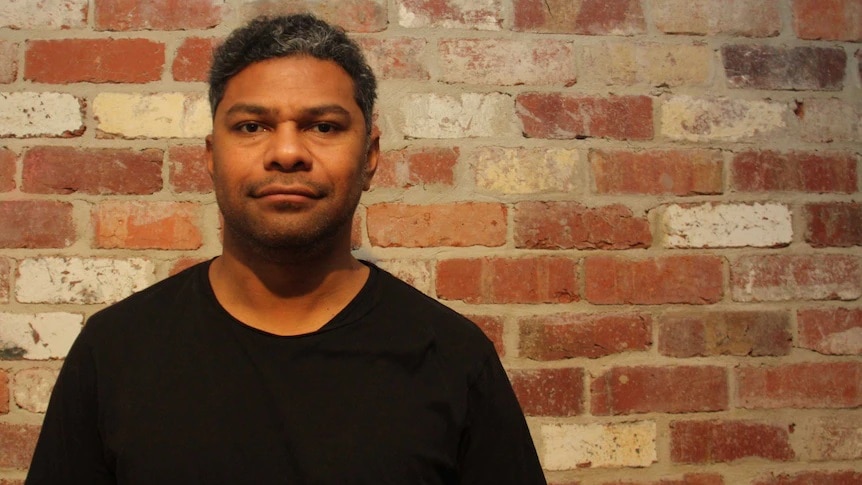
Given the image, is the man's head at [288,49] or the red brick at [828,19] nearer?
the man's head at [288,49]

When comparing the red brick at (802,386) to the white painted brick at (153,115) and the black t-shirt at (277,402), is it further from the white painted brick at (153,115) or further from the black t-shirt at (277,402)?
the white painted brick at (153,115)

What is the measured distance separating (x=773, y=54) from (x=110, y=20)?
152 cm

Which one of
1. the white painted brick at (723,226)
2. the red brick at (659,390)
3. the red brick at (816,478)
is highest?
the white painted brick at (723,226)

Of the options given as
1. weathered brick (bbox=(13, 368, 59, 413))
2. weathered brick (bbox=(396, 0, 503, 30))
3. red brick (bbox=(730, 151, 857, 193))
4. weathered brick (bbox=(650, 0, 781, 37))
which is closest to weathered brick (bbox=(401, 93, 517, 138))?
weathered brick (bbox=(396, 0, 503, 30))

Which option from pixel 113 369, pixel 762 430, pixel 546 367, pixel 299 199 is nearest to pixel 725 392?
pixel 762 430

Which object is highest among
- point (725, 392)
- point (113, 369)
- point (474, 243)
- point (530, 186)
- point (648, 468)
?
point (530, 186)

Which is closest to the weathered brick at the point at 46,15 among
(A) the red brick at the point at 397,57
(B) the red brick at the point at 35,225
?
(B) the red brick at the point at 35,225

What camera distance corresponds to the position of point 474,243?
155 cm

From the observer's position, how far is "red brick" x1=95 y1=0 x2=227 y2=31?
60.4 inches

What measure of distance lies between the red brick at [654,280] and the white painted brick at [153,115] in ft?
3.05

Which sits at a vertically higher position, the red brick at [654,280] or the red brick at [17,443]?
the red brick at [654,280]

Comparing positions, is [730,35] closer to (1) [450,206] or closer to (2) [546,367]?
(1) [450,206]

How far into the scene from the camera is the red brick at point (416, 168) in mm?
1541

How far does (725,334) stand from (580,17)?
2.63 feet
